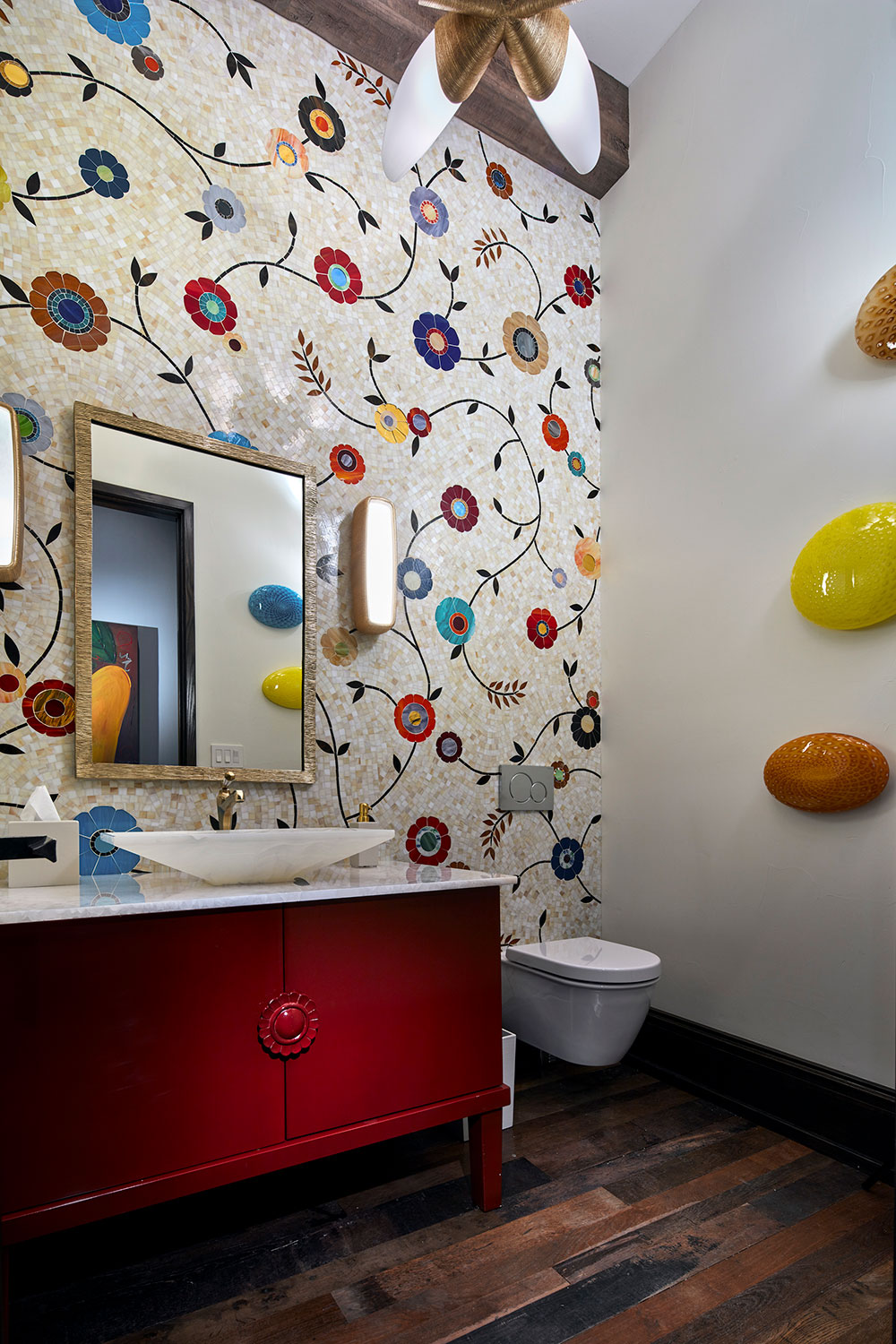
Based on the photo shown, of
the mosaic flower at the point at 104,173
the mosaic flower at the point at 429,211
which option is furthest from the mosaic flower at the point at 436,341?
the mosaic flower at the point at 104,173

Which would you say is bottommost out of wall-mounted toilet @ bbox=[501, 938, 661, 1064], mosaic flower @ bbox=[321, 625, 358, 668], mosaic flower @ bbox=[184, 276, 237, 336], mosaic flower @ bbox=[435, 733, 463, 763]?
wall-mounted toilet @ bbox=[501, 938, 661, 1064]

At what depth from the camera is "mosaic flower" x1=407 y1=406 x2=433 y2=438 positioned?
2355 millimetres

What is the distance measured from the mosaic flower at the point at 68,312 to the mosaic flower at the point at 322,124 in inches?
34.8

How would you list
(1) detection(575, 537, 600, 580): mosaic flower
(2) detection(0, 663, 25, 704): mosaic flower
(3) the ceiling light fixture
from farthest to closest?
(1) detection(575, 537, 600, 580): mosaic flower < (2) detection(0, 663, 25, 704): mosaic flower < (3) the ceiling light fixture

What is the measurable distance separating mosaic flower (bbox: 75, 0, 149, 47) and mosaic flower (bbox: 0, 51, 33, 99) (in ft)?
0.80

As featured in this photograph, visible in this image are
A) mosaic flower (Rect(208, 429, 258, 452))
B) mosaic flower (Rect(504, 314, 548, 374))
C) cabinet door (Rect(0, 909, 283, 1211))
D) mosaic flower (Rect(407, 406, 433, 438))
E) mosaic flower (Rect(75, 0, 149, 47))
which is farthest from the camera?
mosaic flower (Rect(504, 314, 548, 374))

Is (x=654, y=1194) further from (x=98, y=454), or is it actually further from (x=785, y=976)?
(x=98, y=454)

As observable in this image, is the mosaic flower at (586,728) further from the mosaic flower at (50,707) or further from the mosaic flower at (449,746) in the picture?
the mosaic flower at (50,707)

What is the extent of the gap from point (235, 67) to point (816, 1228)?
3.10 metres

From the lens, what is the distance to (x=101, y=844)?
175 centimetres

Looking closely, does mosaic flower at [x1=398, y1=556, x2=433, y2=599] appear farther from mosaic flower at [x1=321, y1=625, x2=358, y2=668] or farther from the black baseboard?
the black baseboard

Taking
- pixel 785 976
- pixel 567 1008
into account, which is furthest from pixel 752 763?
pixel 567 1008

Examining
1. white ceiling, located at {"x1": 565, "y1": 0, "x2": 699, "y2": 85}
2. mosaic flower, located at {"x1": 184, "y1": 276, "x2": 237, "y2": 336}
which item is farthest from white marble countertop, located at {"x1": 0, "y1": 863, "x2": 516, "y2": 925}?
white ceiling, located at {"x1": 565, "y1": 0, "x2": 699, "y2": 85}

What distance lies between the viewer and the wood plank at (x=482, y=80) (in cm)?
223
